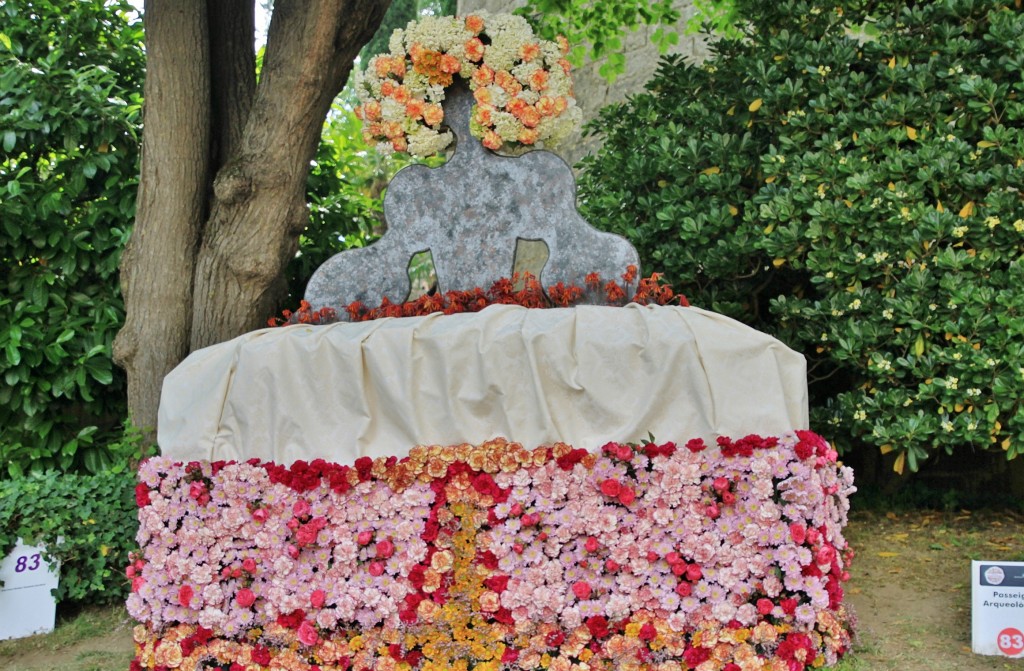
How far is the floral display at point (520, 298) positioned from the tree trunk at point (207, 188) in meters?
0.56

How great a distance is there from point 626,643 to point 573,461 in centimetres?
60

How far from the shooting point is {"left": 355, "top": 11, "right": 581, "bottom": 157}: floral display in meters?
4.22

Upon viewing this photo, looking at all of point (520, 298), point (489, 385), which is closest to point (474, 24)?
point (520, 298)

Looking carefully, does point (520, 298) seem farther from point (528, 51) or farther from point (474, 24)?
point (474, 24)

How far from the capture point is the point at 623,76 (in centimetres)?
848

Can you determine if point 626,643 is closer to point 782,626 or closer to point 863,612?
point 782,626

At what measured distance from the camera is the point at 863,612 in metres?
4.02

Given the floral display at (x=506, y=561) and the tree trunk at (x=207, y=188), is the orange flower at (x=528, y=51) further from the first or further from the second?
the floral display at (x=506, y=561)

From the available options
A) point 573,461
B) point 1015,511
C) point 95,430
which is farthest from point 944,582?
point 95,430

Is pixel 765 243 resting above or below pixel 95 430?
above

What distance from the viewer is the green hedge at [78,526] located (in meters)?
4.11

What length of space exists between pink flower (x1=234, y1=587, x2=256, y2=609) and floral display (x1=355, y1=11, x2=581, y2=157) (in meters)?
1.93

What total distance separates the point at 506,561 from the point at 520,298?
1.10 meters

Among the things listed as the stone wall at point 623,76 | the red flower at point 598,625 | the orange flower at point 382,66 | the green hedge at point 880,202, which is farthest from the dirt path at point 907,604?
the stone wall at point 623,76
